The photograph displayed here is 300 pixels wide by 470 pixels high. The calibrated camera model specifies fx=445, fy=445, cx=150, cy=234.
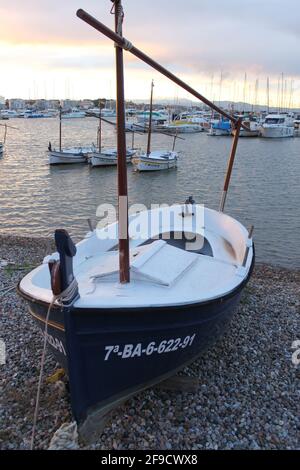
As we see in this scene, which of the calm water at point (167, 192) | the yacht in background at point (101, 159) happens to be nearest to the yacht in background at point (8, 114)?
the calm water at point (167, 192)

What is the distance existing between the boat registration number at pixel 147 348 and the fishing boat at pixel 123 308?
1cm

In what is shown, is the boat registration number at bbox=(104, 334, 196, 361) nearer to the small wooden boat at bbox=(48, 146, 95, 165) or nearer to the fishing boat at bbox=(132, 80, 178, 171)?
the fishing boat at bbox=(132, 80, 178, 171)

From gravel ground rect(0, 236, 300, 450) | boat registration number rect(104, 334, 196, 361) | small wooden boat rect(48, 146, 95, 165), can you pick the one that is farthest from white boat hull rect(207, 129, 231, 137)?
boat registration number rect(104, 334, 196, 361)

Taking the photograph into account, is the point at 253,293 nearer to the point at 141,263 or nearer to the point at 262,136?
the point at 141,263

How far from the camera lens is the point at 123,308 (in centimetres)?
513

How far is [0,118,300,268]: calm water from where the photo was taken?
2102 centimetres

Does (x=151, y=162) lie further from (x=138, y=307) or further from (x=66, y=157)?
(x=138, y=307)

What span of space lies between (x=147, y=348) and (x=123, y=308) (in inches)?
30.4

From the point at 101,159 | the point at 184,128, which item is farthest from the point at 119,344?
the point at 184,128

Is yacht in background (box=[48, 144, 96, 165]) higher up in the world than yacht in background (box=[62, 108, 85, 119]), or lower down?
lower down

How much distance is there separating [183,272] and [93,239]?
225cm

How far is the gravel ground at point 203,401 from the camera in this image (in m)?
5.55

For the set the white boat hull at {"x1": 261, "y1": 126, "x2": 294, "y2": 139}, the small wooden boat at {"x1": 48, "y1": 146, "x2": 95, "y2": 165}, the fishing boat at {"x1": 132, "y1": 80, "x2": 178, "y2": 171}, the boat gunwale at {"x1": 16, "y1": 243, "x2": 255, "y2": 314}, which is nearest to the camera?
the boat gunwale at {"x1": 16, "y1": 243, "x2": 255, "y2": 314}

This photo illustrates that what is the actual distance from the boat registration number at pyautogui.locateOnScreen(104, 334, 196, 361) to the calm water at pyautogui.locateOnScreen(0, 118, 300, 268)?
1085 cm
